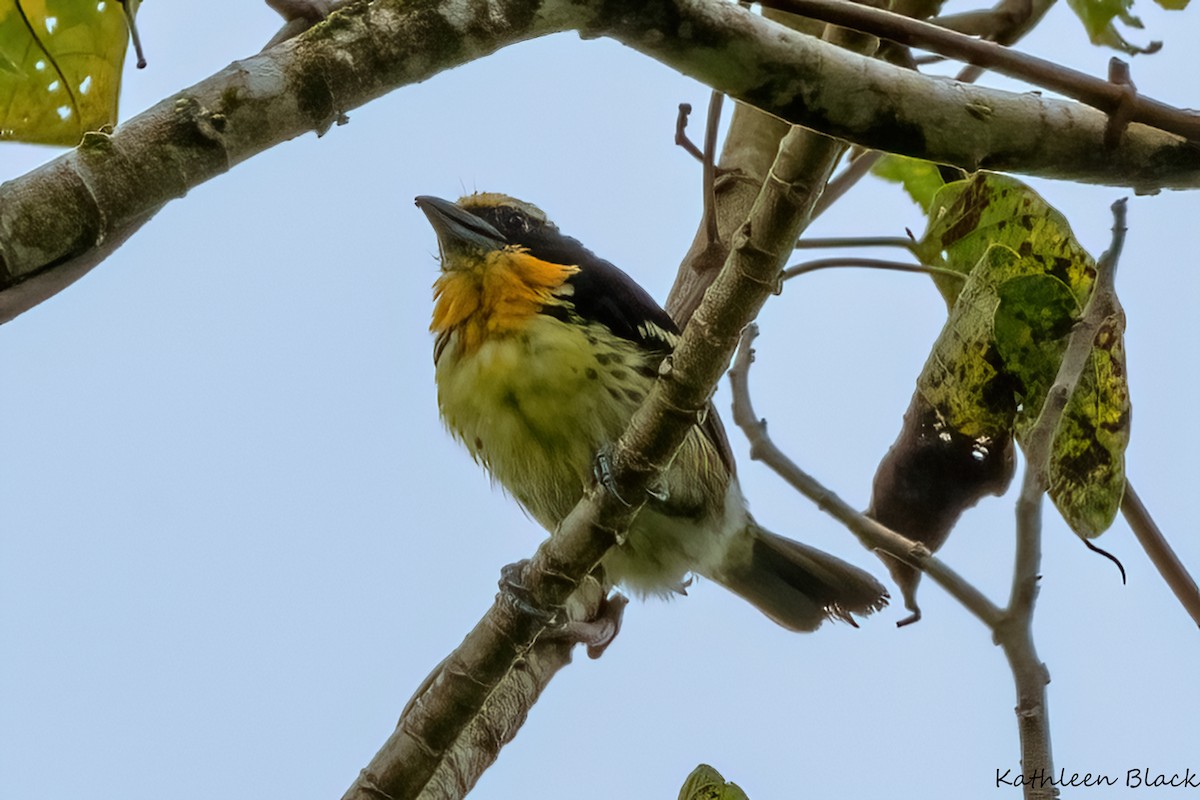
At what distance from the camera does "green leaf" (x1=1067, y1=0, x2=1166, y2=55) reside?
2.52 m

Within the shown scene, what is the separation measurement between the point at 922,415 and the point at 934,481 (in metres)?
0.18

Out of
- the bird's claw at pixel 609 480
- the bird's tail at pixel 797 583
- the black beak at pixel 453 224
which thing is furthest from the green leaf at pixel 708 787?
the black beak at pixel 453 224

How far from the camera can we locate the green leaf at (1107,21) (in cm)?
252

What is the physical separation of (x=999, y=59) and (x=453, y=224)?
1843 millimetres

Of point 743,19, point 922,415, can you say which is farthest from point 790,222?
point 922,415

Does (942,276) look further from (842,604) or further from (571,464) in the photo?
(842,604)

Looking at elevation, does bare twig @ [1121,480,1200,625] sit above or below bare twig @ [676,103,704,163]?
below

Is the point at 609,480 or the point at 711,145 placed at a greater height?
the point at 711,145

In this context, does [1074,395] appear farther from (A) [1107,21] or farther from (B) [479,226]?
(B) [479,226]

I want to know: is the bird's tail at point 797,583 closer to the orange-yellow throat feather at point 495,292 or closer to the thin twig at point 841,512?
the thin twig at point 841,512

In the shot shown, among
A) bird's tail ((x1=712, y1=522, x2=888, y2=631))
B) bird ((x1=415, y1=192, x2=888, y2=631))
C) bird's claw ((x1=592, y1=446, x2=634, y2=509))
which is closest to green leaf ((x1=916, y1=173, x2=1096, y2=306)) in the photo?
bird ((x1=415, y1=192, x2=888, y2=631))

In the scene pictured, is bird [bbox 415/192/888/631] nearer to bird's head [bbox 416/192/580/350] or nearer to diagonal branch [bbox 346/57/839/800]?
bird's head [bbox 416/192/580/350]

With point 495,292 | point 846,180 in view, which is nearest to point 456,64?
point 495,292

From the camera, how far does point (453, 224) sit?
351 cm
